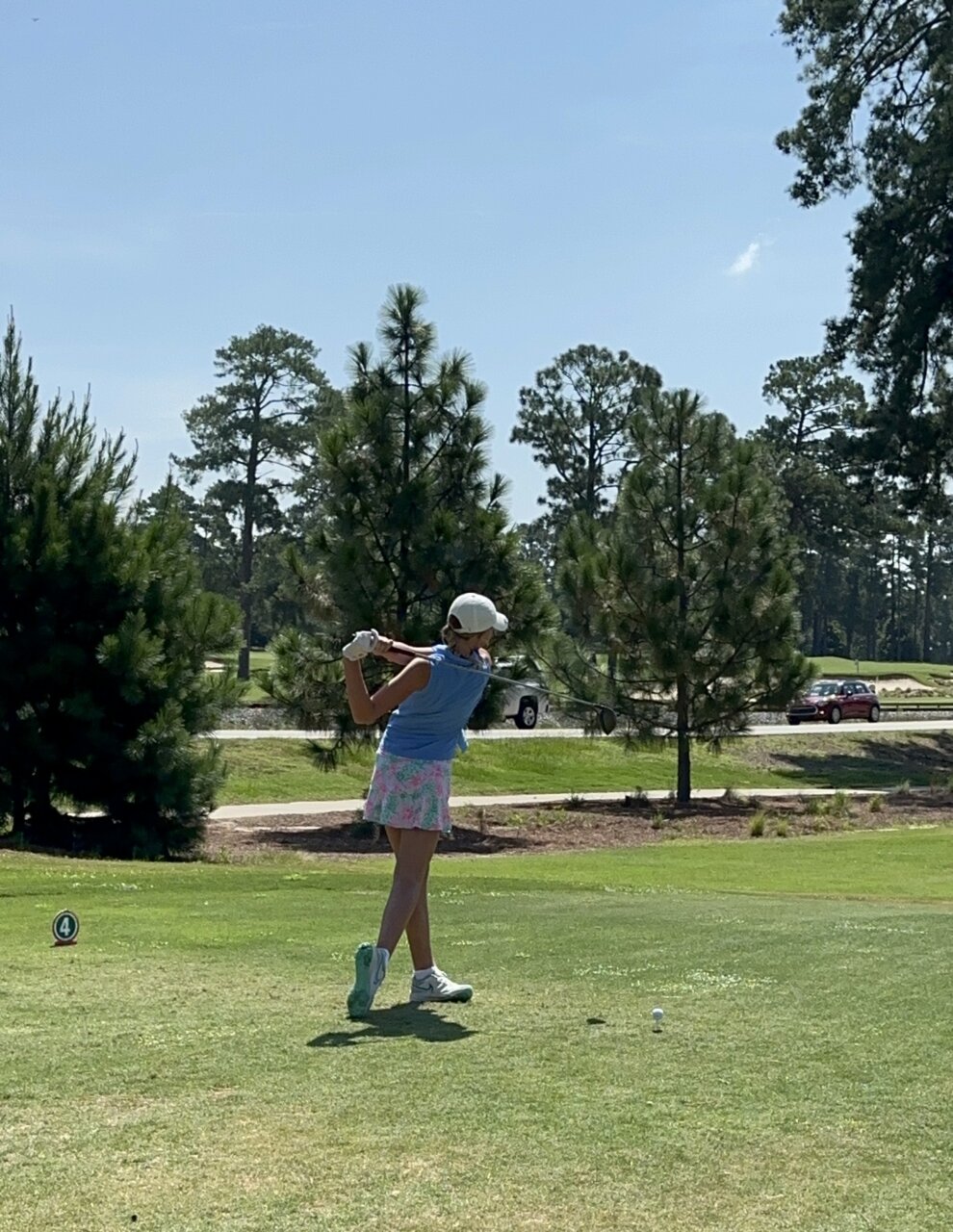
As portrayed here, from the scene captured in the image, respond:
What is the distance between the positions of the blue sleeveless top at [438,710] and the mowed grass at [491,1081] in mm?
1201

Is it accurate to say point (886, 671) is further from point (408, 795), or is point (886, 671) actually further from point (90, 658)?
point (408, 795)

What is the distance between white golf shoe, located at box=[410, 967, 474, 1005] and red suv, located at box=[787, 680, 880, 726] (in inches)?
2179

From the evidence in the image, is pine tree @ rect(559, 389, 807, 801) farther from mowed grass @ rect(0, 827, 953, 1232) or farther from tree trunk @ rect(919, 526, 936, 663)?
tree trunk @ rect(919, 526, 936, 663)

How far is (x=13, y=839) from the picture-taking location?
21.7m

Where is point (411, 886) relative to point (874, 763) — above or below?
above

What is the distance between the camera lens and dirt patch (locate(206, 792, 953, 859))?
26203mm

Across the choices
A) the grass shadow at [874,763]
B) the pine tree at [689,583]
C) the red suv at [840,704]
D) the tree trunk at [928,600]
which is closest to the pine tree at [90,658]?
the pine tree at [689,583]

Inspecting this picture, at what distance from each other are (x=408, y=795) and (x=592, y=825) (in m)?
23.0

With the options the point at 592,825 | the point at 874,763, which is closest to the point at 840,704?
the point at 874,763

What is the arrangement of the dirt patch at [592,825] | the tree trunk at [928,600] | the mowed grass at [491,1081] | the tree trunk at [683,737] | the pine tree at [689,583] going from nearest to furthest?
the mowed grass at [491,1081], the dirt patch at [592,825], the pine tree at [689,583], the tree trunk at [683,737], the tree trunk at [928,600]

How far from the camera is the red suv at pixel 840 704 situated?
61844 mm

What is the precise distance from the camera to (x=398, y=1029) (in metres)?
6.61

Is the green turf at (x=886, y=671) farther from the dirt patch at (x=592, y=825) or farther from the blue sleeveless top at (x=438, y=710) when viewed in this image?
the blue sleeveless top at (x=438, y=710)

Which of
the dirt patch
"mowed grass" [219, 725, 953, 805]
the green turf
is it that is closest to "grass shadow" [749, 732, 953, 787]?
"mowed grass" [219, 725, 953, 805]
